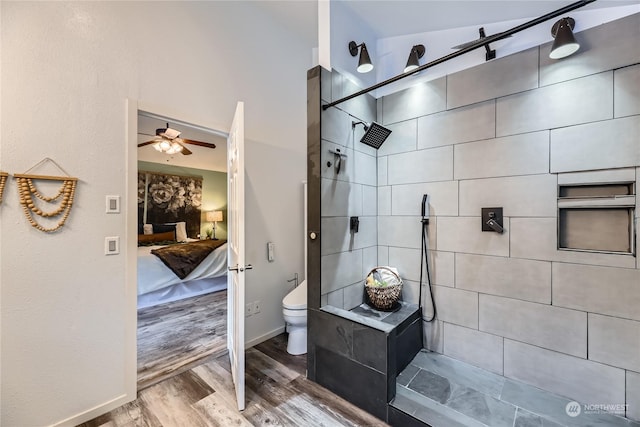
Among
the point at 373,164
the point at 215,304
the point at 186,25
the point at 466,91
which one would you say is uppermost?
the point at 186,25

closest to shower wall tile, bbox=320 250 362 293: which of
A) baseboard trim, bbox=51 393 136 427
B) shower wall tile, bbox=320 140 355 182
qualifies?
shower wall tile, bbox=320 140 355 182

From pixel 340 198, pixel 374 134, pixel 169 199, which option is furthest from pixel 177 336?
pixel 169 199

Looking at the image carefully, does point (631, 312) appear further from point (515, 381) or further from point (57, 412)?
point (57, 412)

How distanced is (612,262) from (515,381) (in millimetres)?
927

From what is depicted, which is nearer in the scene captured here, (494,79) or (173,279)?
(494,79)

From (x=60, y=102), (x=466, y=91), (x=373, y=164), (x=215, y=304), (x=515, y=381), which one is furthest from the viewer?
(x=215, y=304)

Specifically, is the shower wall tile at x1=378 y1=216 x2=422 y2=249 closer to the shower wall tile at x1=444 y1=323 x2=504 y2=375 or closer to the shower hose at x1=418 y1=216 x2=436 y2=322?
the shower hose at x1=418 y1=216 x2=436 y2=322

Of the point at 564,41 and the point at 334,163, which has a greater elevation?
the point at 564,41

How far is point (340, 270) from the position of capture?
79.4 inches

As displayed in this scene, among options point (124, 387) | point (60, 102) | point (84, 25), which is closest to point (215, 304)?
point (124, 387)

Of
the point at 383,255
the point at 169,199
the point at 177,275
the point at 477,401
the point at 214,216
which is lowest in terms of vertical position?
the point at 477,401

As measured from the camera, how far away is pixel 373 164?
234cm

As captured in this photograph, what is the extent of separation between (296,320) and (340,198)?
44.4 inches

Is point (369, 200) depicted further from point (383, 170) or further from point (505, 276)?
point (505, 276)
